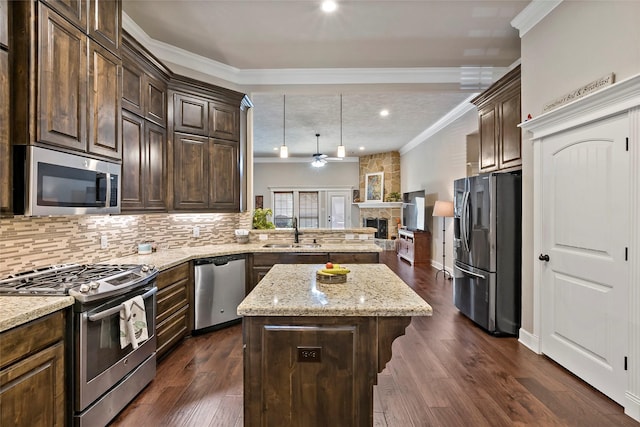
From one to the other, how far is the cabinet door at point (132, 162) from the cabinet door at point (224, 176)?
2.71 ft

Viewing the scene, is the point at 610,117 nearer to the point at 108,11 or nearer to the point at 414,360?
the point at 414,360

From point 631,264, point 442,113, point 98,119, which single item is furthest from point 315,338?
point 442,113

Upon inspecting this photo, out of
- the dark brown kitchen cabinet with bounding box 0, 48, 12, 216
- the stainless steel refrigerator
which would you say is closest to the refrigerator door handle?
the stainless steel refrigerator

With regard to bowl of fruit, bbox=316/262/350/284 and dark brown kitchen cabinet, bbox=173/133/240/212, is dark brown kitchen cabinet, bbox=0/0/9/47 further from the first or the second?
bowl of fruit, bbox=316/262/350/284

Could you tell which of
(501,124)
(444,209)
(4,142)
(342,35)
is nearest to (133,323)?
(4,142)

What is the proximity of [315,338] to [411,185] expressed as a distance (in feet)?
25.0

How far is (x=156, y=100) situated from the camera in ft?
10.3

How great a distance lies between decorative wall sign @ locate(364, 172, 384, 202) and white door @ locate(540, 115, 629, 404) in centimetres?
702

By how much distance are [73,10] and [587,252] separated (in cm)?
387

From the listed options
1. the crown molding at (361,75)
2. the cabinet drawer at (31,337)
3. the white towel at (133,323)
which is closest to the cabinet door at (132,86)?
the crown molding at (361,75)

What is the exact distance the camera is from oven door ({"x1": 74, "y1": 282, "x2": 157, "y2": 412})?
5.57ft

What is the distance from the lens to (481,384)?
240cm

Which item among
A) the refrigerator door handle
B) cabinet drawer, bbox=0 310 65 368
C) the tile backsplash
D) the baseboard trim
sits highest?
the tile backsplash

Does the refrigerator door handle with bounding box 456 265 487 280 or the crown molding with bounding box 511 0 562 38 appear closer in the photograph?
the crown molding with bounding box 511 0 562 38
